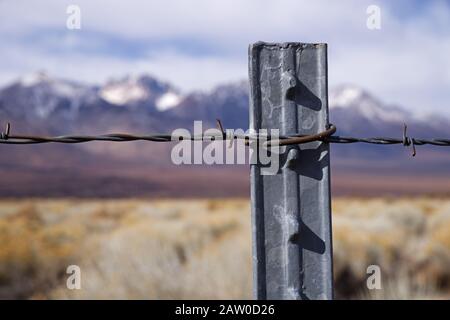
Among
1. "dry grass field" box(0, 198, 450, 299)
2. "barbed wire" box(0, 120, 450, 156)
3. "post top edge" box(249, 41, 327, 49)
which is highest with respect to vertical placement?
"post top edge" box(249, 41, 327, 49)

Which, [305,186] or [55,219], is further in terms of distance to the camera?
[55,219]

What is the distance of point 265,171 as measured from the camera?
1731 millimetres

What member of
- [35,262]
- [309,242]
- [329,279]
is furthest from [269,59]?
[35,262]

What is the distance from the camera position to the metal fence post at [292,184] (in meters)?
1.73

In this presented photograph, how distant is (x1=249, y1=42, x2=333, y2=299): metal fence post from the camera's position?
1729mm

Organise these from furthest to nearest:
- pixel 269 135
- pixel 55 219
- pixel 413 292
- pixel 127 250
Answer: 1. pixel 55 219
2. pixel 127 250
3. pixel 413 292
4. pixel 269 135

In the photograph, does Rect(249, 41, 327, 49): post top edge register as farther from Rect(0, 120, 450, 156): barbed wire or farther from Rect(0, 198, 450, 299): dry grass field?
Rect(0, 198, 450, 299): dry grass field

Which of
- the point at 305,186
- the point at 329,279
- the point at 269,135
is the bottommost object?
the point at 329,279

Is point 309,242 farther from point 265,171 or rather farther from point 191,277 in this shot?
point 191,277

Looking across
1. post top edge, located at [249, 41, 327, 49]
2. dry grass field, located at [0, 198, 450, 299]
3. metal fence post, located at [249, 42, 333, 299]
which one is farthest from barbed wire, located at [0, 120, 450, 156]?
dry grass field, located at [0, 198, 450, 299]

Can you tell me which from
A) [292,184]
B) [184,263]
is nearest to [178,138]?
[292,184]

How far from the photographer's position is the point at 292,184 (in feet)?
5.69

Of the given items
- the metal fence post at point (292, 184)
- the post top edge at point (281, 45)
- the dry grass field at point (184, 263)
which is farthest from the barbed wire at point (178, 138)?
the dry grass field at point (184, 263)

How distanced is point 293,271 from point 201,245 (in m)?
9.91
